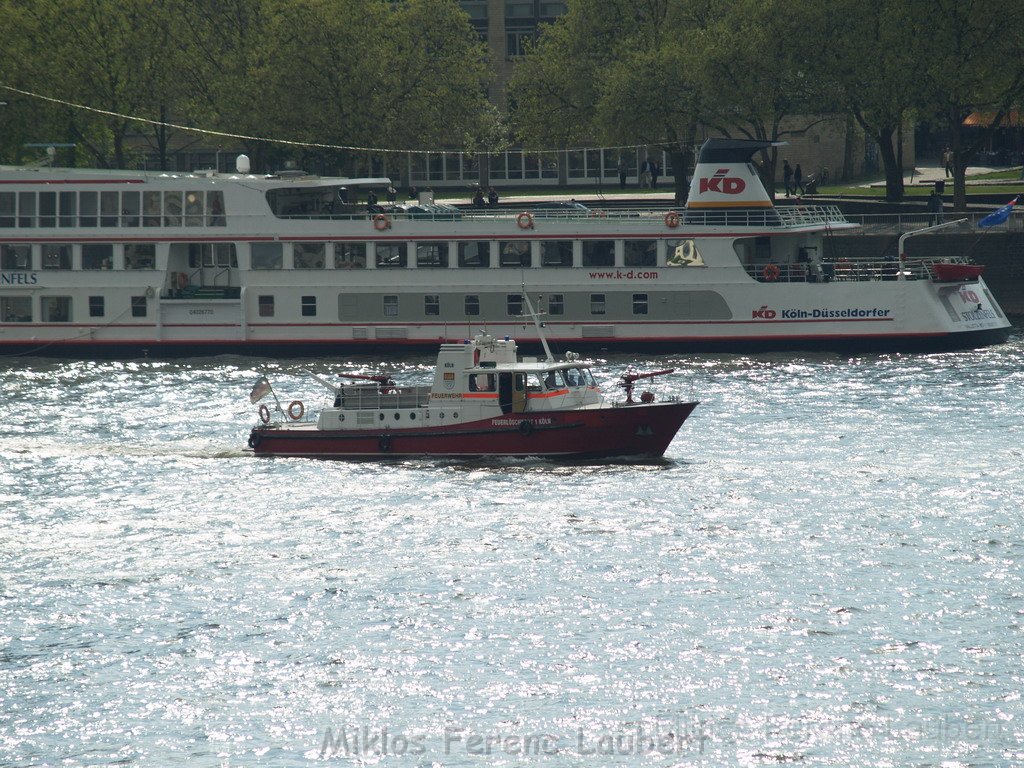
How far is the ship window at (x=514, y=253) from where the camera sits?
64.4 m

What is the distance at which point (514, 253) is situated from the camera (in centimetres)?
6450

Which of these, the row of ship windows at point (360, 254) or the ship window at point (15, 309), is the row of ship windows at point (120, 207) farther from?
the ship window at point (15, 309)

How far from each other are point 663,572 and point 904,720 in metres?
8.35

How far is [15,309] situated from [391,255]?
15700mm

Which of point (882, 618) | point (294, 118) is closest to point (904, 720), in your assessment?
point (882, 618)

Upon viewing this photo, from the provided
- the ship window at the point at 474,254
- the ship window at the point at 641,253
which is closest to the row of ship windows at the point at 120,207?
the ship window at the point at 474,254

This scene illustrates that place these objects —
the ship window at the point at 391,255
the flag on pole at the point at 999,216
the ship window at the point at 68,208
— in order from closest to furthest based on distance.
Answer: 1. the flag on pole at the point at 999,216
2. the ship window at the point at 391,255
3. the ship window at the point at 68,208

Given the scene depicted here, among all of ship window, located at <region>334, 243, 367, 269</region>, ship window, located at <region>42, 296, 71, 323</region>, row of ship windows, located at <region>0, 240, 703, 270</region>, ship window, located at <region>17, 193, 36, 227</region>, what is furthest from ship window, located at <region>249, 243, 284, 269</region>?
ship window, located at <region>17, 193, 36, 227</region>

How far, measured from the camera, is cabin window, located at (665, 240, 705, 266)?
63.2 m

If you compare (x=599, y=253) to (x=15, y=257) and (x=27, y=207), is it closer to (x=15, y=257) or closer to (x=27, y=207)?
(x=27, y=207)

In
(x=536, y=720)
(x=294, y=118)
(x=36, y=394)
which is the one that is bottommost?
(x=536, y=720)

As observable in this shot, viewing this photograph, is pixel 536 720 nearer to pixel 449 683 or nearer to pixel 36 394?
pixel 449 683

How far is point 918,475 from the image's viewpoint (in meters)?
41.2

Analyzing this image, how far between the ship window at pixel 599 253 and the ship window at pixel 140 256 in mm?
17462
